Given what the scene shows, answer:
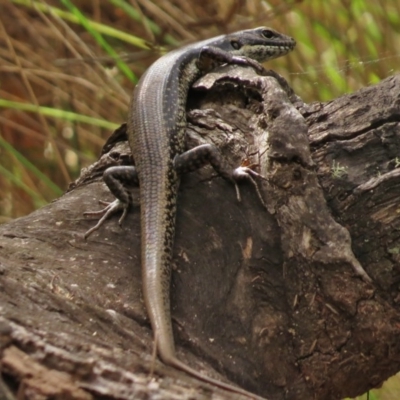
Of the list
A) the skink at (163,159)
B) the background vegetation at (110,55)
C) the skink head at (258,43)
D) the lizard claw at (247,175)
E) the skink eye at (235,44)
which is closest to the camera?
the skink at (163,159)

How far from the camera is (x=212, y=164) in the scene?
7.44 ft

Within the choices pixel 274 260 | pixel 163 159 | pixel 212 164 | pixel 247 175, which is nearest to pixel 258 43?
pixel 163 159

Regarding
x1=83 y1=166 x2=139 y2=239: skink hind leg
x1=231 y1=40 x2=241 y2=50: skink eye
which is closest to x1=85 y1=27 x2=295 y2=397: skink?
x1=83 y1=166 x2=139 y2=239: skink hind leg

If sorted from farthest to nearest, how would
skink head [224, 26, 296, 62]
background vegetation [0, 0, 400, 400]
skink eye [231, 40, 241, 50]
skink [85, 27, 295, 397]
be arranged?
skink eye [231, 40, 241, 50] < skink head [224, 26, 296, 62] < background vegetation [0, 0, 400, 400] < skink [85, 27, 295, 397]

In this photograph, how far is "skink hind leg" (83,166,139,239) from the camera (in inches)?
85.5

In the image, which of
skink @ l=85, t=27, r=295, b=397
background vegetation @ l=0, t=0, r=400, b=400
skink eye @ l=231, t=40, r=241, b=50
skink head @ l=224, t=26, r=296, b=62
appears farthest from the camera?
skink eye @ l=231, t=40, r=241, b=50

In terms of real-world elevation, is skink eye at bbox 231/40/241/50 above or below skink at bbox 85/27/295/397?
above

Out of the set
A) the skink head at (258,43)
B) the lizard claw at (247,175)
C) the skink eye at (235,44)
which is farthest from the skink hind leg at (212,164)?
the skink eye at (235,44)

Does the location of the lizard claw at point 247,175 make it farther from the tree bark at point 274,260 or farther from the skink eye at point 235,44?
the skink eye at point 235,44

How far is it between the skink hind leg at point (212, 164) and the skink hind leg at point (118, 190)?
0.18 m

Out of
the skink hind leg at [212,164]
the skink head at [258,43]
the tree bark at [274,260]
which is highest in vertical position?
the skink head at [258,43]

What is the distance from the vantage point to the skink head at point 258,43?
3.60 metres

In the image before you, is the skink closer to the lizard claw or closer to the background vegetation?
the lizard claw

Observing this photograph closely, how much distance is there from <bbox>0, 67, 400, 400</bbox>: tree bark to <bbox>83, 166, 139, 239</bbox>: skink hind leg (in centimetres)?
3
